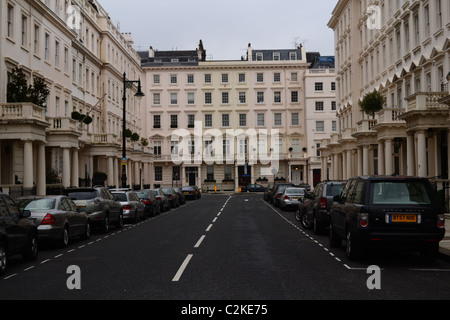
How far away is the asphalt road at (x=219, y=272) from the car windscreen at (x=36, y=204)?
1222 mm

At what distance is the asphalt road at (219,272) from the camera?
29.7 ft

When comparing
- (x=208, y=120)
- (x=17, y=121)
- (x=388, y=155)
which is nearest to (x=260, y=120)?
(x=208, y=120)

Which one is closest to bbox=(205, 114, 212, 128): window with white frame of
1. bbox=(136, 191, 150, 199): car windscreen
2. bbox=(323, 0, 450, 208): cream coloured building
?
bbox=(323, 0, 450, 208): cream coloured building

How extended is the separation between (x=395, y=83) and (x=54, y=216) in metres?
29.8

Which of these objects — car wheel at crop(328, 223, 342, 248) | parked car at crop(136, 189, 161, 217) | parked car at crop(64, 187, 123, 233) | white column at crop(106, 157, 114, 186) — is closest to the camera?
car wheel at crop(328, 223, 342, 248)

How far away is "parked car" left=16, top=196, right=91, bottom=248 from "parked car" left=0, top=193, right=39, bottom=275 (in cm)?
158

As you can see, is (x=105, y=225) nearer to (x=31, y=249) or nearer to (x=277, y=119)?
(x=31, y=249)

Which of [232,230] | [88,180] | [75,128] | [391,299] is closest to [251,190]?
[88,180]

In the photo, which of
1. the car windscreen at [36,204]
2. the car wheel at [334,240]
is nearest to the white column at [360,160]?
the car wheel at [334,240]

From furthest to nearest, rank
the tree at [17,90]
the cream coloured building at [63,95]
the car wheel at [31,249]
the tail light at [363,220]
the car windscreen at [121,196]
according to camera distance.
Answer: the tree at [17,90]
the cream coloured building at [63,95]
the car windscreen at [121,196]
the car wheel at [31,249]
the tail light at [363,220]

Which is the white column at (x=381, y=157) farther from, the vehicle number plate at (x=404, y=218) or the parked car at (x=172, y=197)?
the vehicle number plate at (x=404, y=218)

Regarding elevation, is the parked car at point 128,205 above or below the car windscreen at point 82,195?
below

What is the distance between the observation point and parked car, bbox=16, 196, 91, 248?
51.0ft

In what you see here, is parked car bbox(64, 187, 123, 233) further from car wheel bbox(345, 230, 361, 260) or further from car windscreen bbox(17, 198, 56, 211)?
car wheel bbox(345, 230, 361, 260)
